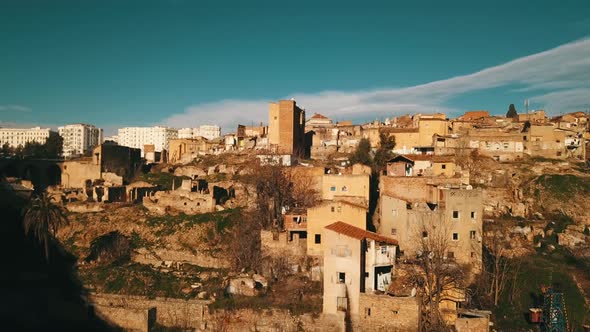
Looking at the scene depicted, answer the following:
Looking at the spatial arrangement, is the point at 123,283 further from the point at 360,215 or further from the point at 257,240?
the point at 360,215

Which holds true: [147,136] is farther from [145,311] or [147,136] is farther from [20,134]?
[145,311]

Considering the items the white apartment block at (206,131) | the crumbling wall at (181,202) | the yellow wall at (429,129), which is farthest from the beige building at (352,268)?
the white apartment block at (206,131)

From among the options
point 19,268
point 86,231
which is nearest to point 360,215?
point 86,231

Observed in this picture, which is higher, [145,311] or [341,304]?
[341,304]

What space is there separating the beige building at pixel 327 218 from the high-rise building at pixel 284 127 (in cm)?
2212

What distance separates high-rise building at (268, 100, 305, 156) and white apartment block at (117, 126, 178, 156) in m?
82.1

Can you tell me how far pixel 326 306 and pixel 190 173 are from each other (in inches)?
1129

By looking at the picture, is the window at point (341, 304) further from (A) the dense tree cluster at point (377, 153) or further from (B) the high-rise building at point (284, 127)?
(B) the high-rise building at point (284, 127)

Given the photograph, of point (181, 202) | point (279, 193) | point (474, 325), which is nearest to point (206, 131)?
point (181, 202)

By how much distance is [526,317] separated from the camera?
27.1 m

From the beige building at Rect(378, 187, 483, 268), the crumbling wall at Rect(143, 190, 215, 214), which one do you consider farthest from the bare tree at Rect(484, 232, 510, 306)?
the crumbling wall at Rect(143, 190, 215, 214)

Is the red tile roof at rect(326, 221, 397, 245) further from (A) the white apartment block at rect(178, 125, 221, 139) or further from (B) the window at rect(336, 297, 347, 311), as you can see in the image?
(A) the white apartment block at rect(178, 125, 221, 139)

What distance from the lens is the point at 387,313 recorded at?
1024 inches

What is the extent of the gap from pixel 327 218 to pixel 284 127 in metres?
24.5
